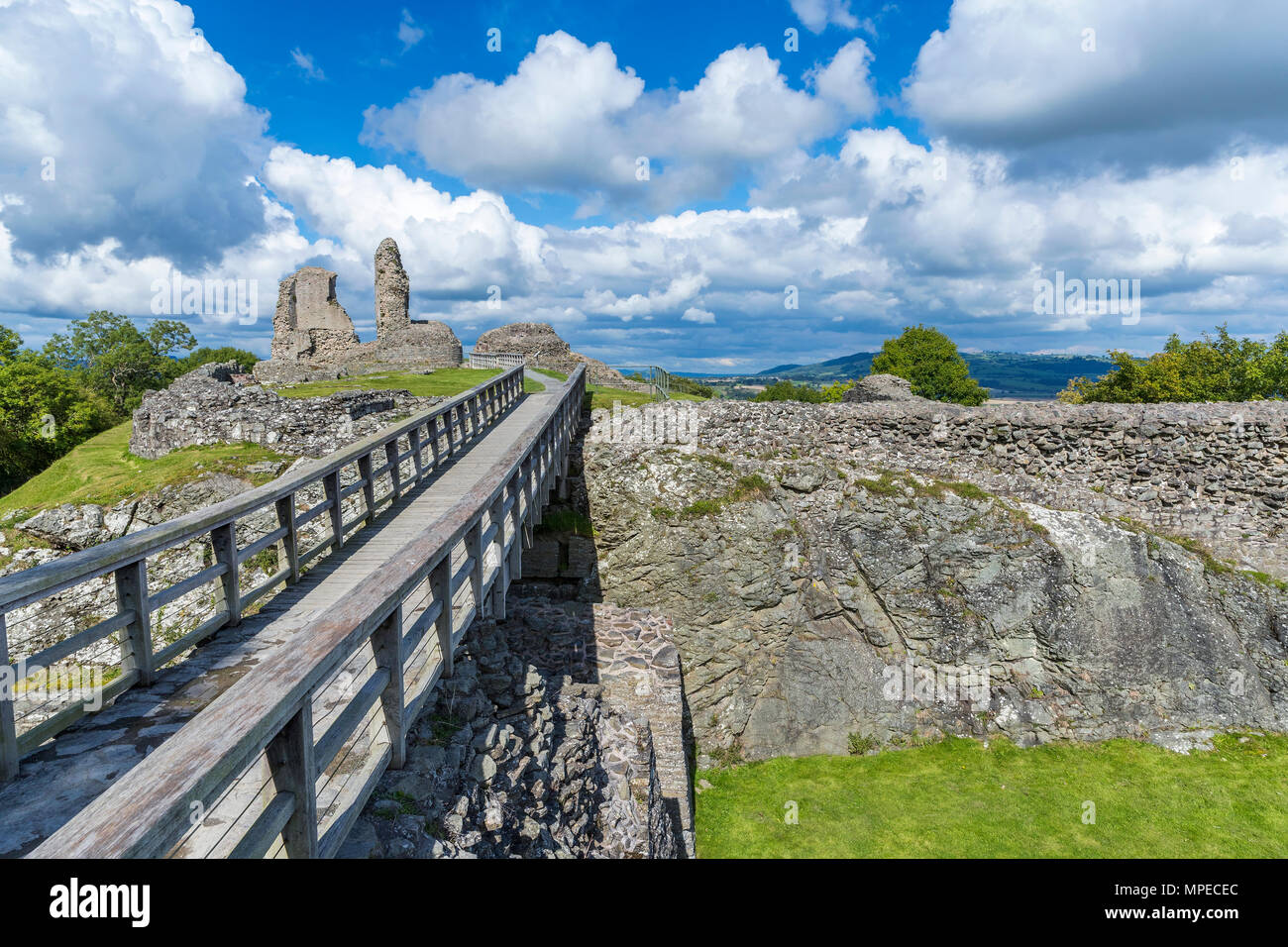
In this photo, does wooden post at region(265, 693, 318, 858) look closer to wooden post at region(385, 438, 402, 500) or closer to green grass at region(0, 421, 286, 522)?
wooden post at region(385, 438, 402, 500)

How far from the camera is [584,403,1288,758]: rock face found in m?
14.0

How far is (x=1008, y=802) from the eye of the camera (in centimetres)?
1213

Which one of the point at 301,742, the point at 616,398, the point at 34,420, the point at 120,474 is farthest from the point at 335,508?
the point at 34,420

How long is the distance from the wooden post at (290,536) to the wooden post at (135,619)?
2.00 meters

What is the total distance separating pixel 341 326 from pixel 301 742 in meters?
34.2

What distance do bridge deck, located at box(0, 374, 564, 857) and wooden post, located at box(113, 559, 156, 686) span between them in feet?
0.67

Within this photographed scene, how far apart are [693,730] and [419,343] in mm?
23075

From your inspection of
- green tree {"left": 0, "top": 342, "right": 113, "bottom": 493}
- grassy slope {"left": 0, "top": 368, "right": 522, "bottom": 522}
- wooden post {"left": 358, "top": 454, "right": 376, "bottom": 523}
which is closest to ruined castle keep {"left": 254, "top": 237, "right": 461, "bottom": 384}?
green tree {"left": 0, "top": 342, "right": 113, "bottom": 493}

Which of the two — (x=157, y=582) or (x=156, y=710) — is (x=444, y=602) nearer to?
(x=156, y=710)
